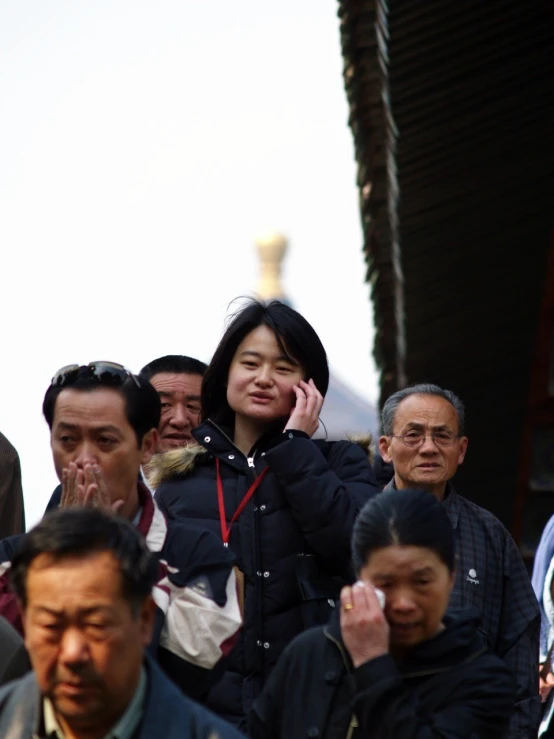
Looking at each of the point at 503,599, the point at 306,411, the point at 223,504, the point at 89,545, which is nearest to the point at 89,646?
the point at 89,545

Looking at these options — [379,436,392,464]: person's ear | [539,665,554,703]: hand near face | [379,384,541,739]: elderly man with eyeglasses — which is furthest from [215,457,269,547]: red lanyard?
[539,665,554,703]: hand near face

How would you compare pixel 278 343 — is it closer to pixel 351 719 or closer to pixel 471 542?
pixel 471 542

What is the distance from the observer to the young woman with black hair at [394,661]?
4645 millimetres

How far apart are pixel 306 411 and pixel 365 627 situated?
1637 mm

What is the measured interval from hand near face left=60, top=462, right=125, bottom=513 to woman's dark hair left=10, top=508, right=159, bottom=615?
1034 mm

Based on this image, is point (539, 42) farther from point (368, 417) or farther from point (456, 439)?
point (368, 417)

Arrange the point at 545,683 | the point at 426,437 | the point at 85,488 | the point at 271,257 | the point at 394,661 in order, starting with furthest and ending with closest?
1. the point at 271,257
2. the point at 545,683
3. the point at 426,437
4. the point at 85,488
5. the point at 394,661

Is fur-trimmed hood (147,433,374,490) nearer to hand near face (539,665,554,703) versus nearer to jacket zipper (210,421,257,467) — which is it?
jacket zipper (210,421,257,467)

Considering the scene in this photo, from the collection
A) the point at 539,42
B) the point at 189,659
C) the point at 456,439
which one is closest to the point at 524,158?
the point at 539,42

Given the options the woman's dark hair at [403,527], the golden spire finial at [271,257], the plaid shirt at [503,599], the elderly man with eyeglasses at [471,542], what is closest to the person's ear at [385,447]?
the elderly man with eyeglasses at [471,542]

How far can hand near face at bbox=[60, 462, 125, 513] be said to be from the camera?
5289 millimetres

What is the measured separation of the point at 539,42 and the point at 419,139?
1129 mm

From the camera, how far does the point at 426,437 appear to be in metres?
6.88

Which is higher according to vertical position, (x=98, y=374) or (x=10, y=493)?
(x=98, y=374)
